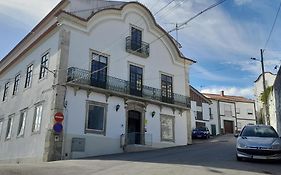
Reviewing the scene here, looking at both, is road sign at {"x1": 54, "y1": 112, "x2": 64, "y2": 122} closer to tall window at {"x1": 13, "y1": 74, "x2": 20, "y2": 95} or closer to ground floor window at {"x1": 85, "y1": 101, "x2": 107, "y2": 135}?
ground floor window at {"x1": 85, "y1": 101, "x2": 107, "y2": 135}

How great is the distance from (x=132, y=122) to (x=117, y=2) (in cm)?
1067

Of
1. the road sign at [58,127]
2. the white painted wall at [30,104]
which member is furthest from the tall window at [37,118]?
the road sign at [58,127]

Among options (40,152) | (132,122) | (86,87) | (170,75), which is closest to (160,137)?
(132,122)

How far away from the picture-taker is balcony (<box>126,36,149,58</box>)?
24.8 metres

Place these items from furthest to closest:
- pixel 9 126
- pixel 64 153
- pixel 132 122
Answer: pixel 9 126
pixel 132 122
pixel 64 153

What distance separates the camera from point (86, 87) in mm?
20234

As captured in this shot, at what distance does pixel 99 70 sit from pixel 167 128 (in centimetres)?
771

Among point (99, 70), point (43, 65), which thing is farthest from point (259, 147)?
point (43, 65)

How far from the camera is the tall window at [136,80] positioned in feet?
78.9

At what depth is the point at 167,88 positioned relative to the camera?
26984 millimetres

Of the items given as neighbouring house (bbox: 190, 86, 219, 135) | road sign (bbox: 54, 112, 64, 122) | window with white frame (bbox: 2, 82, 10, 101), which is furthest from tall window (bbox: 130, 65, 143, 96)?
neighbouring house (bbox: 190, 86, 219, 135)

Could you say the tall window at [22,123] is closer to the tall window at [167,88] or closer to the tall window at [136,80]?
the tall window at [136,80]

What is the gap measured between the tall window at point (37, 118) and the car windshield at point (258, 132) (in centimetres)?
1318

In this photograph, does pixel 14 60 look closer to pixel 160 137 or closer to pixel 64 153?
pixel 64 153
